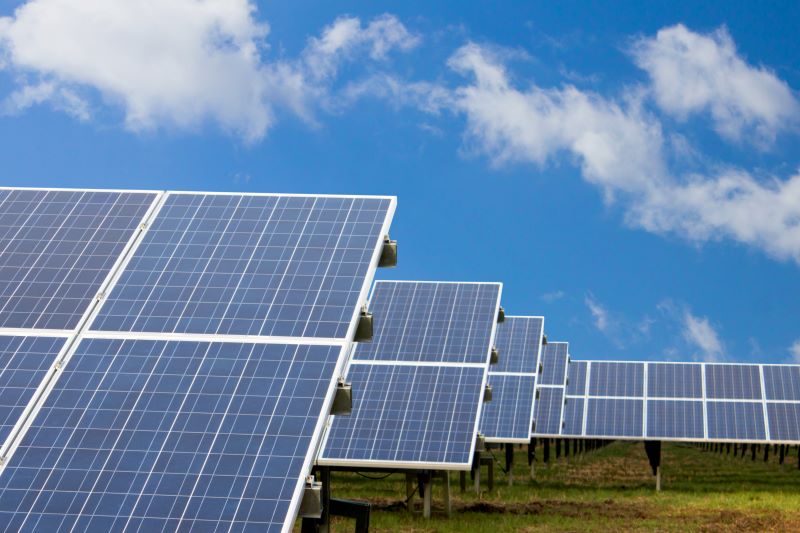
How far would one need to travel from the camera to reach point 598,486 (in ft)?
131

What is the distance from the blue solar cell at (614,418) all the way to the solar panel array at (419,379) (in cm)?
1246

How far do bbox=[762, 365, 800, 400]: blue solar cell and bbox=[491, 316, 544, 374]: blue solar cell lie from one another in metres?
9.24

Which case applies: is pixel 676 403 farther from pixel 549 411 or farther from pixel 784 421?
pixel 549 411

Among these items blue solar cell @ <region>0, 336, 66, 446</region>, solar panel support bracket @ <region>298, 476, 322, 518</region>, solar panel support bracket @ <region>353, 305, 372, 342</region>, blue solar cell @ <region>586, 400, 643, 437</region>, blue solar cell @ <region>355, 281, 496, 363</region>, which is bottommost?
solar panel support bracket @ <region>298, 476, 322, 518</region>

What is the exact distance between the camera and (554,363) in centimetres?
4659

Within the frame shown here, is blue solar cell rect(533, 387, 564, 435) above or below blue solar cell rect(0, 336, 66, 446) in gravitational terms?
above

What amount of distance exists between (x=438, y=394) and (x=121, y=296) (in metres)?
11.7

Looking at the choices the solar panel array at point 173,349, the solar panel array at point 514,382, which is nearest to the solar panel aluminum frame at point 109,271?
the solar panel array at point 173,349

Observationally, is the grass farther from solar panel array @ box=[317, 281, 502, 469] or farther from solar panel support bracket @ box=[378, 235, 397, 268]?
solar panel support bracket @ box=[378, 235, 397, 268]

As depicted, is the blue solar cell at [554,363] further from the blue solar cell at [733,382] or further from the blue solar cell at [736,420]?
the blue solar cell at [736,420]

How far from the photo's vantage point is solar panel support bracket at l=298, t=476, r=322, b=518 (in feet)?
39.7

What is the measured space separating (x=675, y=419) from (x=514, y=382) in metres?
6.52

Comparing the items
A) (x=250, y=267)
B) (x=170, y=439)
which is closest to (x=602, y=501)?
(x=250, y=267)

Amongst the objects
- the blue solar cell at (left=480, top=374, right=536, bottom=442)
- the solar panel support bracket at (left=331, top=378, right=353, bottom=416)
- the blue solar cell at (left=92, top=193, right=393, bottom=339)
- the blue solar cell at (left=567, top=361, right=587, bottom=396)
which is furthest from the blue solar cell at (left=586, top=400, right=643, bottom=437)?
the solar panel support bracket at (left=331, top=378, right=353, bottom=416)
